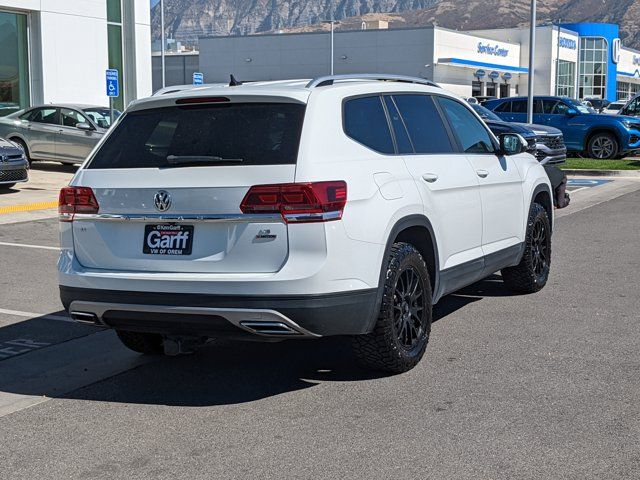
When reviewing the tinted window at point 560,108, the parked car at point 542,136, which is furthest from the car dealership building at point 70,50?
the parked car at point 542,136

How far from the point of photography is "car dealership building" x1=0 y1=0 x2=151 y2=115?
26109 mm

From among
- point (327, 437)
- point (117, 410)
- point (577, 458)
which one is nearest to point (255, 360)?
point (117, 410)

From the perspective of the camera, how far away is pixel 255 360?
6449mm

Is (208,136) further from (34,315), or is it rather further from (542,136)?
(542,136)

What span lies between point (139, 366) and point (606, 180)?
1821 cm

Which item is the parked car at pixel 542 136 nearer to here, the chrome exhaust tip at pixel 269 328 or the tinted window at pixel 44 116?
the tinted window at pixel 44 116

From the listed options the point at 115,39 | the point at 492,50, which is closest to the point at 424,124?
the point at 115,39

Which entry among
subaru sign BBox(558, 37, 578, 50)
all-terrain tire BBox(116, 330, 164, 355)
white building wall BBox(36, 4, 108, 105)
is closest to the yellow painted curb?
all-terrain tire BBox(116, 330, 164, 355)

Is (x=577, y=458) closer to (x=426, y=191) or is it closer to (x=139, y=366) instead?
(x=426, y=191)

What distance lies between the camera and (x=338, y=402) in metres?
5.43

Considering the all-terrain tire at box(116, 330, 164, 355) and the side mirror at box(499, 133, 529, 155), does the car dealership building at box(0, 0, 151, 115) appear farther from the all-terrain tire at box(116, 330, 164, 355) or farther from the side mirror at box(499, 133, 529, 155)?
the all-terrain tire at box(116, 330, 164, 355)

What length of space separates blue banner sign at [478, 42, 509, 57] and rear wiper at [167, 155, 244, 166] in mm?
67672

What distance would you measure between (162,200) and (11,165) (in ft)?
41.8

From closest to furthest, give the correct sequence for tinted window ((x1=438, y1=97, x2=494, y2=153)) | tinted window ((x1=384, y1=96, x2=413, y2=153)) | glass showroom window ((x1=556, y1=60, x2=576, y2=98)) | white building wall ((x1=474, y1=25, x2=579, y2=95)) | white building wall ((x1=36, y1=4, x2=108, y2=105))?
tinted window ((x1=384, y1=96, x2=413, y2=153)), tinted window ((x1=438, y1=97, x2=494, y2=153)), white building wall ((x1=36, y1=4, x2=108, y2=105)), white building wall ((x1=474, y1=25, x2=579, y2=95)), glass showroom window ((x1=556, y1=60, x2=576, y2=98))
